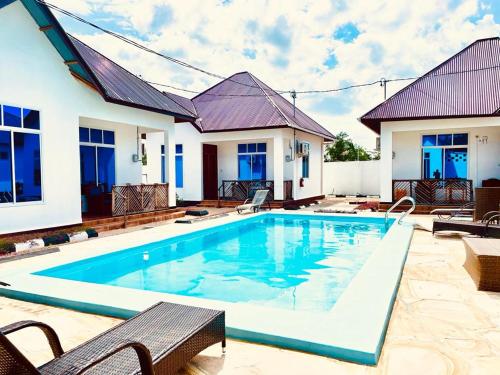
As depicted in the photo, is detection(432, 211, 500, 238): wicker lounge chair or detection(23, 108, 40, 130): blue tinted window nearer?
detection(432, 211, 500, 238): wicker lounge chair

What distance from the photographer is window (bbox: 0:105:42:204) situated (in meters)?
8.55

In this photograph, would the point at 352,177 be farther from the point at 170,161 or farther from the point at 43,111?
the point at 43,111

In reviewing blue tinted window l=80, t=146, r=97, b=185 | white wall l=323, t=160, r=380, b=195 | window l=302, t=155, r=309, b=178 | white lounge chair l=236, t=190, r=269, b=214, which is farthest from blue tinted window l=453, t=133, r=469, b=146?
blue tinted window l=80, t=146, r=97, b=185

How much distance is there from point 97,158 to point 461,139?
13594 millimetres

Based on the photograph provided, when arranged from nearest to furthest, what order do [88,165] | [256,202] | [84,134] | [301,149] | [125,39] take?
[125,39] → [84,134] → [88,165] → [256,202] → [301,149]

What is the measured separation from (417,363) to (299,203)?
14793 millimetres

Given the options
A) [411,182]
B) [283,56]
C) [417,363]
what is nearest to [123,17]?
[283,56]

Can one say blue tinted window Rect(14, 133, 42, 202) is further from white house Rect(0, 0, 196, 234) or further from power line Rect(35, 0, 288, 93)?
power line Rect(35, 0, 288, 93)

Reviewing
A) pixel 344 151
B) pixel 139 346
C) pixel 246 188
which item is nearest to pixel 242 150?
pixel 246 188

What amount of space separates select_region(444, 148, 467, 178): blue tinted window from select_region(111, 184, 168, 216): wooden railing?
11.0 metres

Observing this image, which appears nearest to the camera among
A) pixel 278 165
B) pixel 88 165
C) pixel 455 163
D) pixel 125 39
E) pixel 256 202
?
pixel 125 39

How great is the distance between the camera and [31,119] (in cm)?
902

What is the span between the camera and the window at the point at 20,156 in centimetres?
855

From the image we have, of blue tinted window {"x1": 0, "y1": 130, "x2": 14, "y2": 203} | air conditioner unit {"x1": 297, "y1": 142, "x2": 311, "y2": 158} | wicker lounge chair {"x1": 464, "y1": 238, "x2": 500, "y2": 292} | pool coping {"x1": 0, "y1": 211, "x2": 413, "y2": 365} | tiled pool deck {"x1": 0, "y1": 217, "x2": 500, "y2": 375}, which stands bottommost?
tiled pool deck {"x1": 0, "y1": 217, "x2": 500, "y2": 375}
